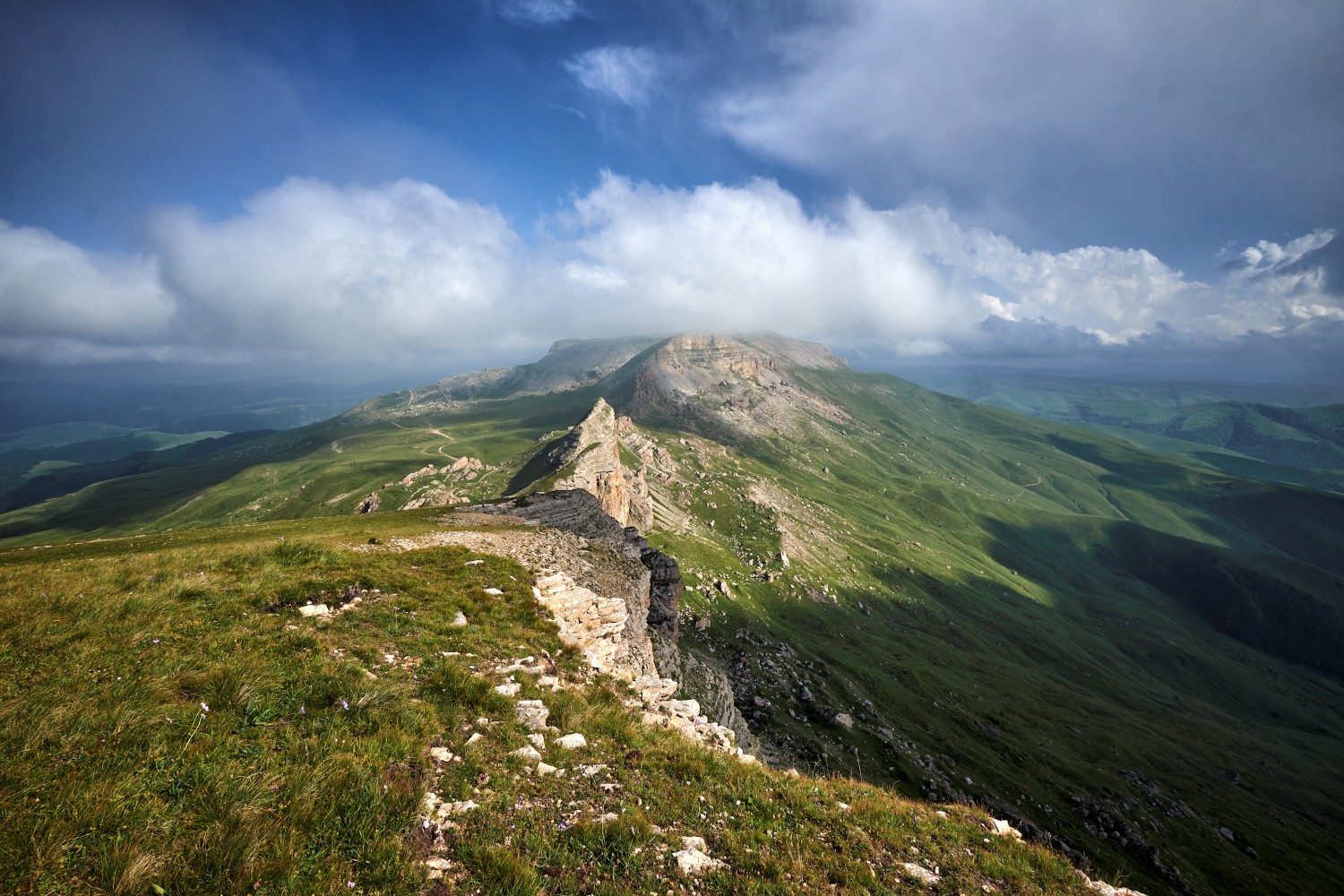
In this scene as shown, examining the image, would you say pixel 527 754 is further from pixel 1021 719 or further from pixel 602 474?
pixel 1021 719

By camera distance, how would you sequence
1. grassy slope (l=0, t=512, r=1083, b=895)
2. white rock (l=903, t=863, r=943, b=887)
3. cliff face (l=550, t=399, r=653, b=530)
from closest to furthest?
grassy slope (l=0, t=512, r=1083, b=895)
white rock (l=903, t=863, r=943, b=887)
cliff face (l=550, t=399, r=653, b=530)

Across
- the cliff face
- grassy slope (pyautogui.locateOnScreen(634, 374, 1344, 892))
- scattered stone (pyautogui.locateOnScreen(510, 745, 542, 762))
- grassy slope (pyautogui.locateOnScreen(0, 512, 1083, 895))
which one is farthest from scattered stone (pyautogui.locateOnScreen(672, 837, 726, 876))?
the cliff face

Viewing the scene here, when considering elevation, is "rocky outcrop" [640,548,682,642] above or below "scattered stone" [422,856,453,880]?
below

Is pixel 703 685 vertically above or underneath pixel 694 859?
underneath

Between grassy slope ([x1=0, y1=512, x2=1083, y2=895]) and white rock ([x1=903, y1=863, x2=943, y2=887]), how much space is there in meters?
0.20

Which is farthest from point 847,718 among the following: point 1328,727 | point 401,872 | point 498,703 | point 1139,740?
point 1328,727

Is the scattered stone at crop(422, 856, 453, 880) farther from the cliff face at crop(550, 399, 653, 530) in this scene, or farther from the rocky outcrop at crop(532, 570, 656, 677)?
the cliff face at crop(550, 399, 653, 530)

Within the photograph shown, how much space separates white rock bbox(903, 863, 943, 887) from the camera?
408 inches

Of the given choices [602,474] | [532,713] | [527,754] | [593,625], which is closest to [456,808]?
[527,754]

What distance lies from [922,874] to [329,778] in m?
12.3

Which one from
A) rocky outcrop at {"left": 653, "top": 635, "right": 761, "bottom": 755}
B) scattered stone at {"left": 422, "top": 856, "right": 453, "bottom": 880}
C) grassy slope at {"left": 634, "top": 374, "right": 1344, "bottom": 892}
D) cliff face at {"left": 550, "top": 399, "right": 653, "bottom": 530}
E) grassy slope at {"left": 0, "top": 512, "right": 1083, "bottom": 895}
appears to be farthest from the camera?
cliff face at {"left": 550, "top": 399, "right": 653, "bottom": 530}

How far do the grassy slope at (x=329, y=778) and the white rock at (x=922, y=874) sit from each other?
0.20 m

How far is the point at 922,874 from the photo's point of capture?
34.4 feet

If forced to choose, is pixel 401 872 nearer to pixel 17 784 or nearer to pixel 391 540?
pixel 17 784
